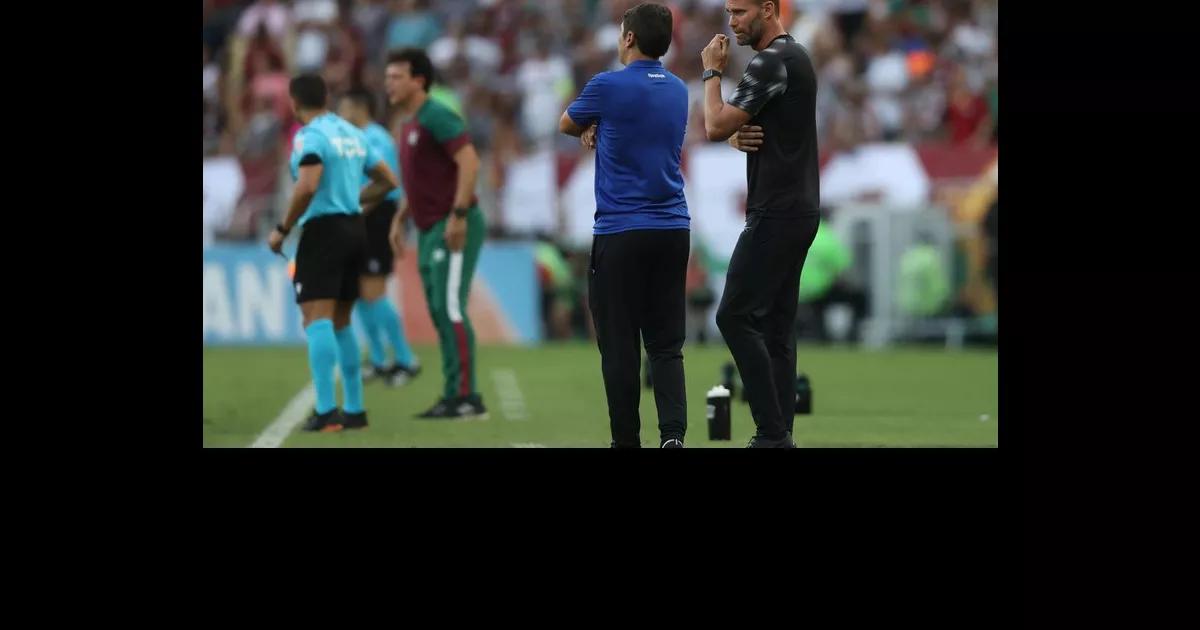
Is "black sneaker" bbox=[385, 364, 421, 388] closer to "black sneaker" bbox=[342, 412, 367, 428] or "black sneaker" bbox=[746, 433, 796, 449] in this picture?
"black sneaker" bbox=[342, 412, 367, 428]

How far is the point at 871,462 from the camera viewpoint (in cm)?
592

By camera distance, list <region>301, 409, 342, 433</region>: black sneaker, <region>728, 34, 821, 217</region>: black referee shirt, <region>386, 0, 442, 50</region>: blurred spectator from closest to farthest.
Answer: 1. <region>728, 34, 821, 217</region>: black referee shirt
2. <region>301, 409, 342, 433</region>: black sneaker
3. <region>386, 0, 442, 50</region>: blurred spectator

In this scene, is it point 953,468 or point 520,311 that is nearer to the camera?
point 953,468

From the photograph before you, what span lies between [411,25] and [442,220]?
15.7 metres

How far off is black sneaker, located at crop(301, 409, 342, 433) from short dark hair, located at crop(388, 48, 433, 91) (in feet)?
7.51

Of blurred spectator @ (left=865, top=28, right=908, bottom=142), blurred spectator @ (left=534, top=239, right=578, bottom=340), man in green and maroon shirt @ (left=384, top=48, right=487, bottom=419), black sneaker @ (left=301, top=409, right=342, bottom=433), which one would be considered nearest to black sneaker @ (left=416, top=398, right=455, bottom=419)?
man in green and maroon shirt @ (left=384, top=48, right=487, bottom=419)

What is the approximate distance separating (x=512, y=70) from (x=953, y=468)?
21.7 m

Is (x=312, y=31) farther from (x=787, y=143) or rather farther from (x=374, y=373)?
(x=787, y=143)

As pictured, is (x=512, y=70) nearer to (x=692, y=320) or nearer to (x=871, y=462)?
(x=692, y=320)

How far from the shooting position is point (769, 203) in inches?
331

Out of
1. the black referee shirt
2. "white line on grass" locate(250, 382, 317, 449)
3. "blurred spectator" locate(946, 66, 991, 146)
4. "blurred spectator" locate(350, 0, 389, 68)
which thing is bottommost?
"white line on grass" locate(250, 382, 317, 449)

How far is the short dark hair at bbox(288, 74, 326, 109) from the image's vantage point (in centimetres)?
1107

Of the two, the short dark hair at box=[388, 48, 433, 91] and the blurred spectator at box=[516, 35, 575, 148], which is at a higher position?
the blurred spectator at box=[516, 35, 575, 148]
